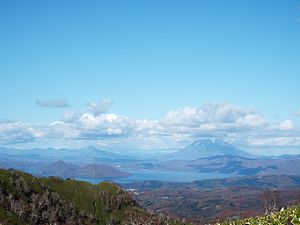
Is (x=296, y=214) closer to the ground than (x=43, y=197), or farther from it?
farther from it

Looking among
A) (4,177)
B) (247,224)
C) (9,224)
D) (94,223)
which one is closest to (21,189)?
(4,177)

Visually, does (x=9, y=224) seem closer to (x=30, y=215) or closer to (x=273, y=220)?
(x=30, y=215)

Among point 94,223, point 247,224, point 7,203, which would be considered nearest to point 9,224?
point 7,203

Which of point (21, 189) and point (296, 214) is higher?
point (296, 214)

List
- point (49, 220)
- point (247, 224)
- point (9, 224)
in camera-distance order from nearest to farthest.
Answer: point (247, 224) < point (9, 224) < point (49, 220)

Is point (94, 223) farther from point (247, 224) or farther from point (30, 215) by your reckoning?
point (247, 224)

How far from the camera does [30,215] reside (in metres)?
169

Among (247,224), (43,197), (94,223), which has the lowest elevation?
(94,223)

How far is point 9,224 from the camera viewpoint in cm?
13862

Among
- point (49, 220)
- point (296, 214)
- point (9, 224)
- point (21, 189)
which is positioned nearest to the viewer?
point (296, 214)

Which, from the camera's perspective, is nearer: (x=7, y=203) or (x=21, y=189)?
(x=7, y=203)

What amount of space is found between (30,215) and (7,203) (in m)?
10.2

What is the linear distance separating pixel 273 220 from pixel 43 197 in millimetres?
186320

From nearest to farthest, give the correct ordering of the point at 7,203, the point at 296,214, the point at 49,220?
the point at 296,214
the point at 7,203
the point at 49,220
